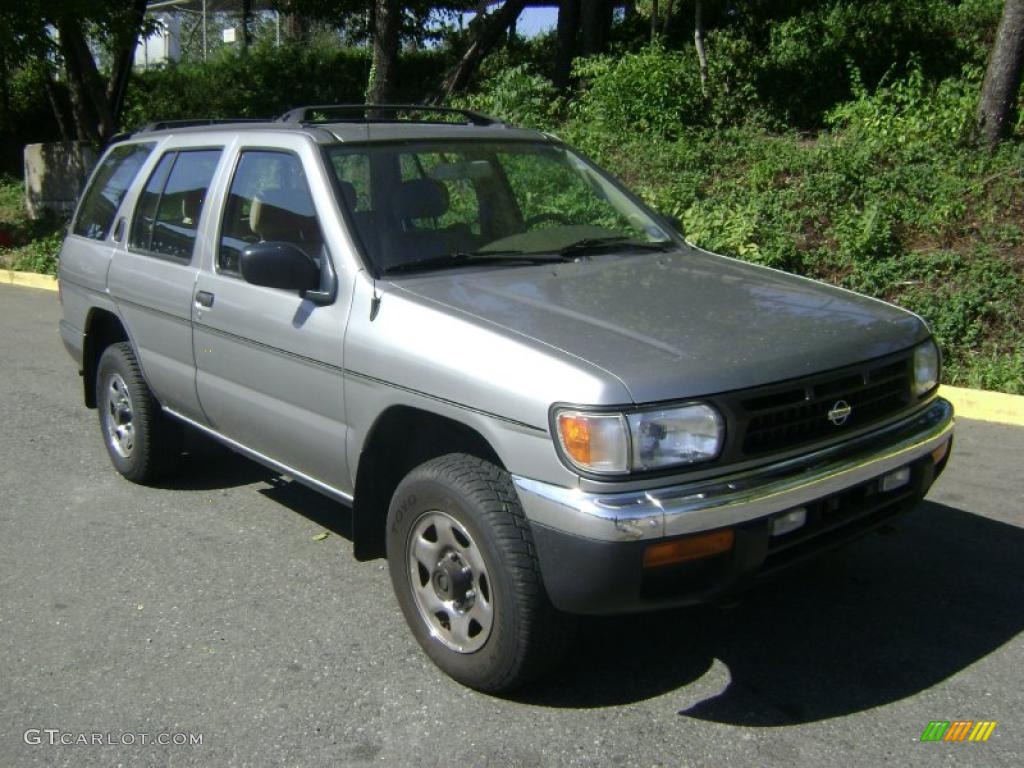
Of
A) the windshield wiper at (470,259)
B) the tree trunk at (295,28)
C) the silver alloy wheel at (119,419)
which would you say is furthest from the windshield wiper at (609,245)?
the tree trunk at (295,28)

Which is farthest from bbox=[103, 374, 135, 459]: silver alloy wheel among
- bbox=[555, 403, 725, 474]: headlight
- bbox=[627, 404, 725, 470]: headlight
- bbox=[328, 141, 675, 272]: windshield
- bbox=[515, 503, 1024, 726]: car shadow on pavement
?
bbox=[627, 404, 725, 470]: headlight

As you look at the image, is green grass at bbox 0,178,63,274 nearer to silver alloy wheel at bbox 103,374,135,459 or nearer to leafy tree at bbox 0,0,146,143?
leafy tree at bbox 0,0,146,143

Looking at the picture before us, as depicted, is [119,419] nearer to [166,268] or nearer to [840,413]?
[166,268]

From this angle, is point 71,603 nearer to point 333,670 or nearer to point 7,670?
point 7,670

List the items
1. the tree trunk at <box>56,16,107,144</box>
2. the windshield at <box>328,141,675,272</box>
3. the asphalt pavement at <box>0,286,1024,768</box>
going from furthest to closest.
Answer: the tree trunk at <box>56,16,107,144</box>, the windshield at <box>328,141,675,272</box>, the asphalt pavement at <box>0,286,1024,768</box>

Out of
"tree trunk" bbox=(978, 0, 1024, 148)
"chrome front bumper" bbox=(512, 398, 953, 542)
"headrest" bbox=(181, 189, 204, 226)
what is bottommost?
"chrome front bumper" bbox=(512, 398, 953, 542)

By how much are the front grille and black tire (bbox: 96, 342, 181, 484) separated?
342cm

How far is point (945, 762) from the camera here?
3160 millimetres

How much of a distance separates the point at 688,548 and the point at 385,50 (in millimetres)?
12427

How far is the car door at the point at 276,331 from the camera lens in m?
4.02

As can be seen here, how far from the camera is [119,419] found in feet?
19.2

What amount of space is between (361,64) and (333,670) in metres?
19.6

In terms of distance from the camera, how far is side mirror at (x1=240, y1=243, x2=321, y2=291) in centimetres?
387

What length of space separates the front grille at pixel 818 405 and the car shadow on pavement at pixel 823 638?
1.88ft
